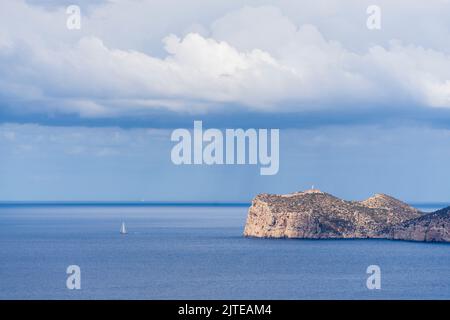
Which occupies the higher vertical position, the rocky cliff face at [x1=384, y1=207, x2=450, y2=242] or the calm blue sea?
the rocky cliff face at [x1=384, y1=207, x2=450, y2=242]

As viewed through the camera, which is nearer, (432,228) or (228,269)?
(228,269)

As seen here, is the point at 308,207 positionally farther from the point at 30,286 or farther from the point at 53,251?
the point at 30,286

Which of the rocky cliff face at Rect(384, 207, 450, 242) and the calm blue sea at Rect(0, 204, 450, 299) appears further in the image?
the rocky cliff face at Rect(384, 207, 450, 242)

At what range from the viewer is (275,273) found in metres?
132

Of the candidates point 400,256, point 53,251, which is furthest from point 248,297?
point 53,251

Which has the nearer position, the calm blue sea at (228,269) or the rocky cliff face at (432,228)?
the calm blue sea at (228,269)

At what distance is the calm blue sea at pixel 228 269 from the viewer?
358 ft

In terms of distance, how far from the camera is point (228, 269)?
135875 mm

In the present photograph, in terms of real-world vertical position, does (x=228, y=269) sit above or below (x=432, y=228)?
below

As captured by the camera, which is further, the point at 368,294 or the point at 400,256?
the point at 400,256

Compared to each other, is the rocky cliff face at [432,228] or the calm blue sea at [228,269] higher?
the rocky cliff face at [432,228]

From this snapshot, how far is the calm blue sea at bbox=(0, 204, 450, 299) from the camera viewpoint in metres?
109
